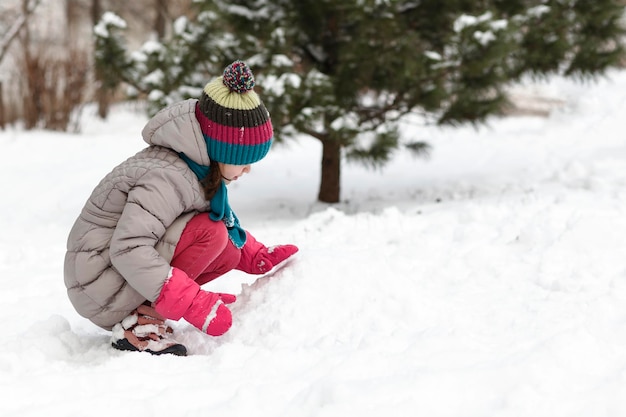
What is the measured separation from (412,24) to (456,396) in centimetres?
379

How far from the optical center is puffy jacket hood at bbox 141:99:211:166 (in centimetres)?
188

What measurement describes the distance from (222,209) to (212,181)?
10cm

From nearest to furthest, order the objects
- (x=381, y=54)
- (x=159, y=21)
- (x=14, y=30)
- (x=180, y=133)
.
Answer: (x=180, y=133) → (x=381, y=54) → (x=14, y=30) → (x=159, y=21)

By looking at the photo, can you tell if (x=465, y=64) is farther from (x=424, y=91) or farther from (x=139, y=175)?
(x=139, y=175)

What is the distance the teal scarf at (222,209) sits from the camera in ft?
6.39

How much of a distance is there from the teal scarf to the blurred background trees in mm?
1867

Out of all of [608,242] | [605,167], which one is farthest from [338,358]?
[605,167]

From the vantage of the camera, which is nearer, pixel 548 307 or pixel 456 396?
pixel 456 396

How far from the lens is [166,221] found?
6.06 ft

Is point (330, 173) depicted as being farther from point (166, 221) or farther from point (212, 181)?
point (166, 221)

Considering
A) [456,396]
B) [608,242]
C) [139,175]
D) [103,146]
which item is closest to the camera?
[456,396]

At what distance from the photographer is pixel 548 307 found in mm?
2066

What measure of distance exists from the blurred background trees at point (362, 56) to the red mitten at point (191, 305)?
2255 millimetres

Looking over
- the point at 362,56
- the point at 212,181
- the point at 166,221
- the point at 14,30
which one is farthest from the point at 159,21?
the point at 166,221
